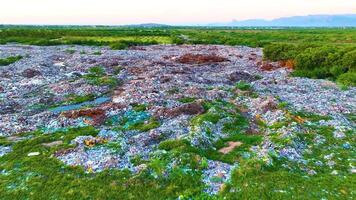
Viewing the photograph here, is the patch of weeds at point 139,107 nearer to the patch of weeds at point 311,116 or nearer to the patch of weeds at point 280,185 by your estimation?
the patch of weeds at point 311,116

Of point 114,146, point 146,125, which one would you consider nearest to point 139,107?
point 146,125

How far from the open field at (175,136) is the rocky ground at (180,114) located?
0.08 meters

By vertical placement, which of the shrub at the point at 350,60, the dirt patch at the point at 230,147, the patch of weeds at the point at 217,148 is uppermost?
the shrub at the point at 350,60

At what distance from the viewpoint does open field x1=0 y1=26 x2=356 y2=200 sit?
15.2 m

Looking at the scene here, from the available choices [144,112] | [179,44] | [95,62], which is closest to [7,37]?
[179,44]

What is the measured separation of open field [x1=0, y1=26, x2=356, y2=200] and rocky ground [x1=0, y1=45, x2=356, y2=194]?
84 mm

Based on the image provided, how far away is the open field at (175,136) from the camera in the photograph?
15.2m

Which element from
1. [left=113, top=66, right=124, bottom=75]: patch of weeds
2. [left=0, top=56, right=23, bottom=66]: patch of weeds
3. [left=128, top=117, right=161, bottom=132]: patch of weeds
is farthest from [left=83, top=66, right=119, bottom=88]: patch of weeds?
[left=0, top=56, right=23, bottom=66]: patch of weeds

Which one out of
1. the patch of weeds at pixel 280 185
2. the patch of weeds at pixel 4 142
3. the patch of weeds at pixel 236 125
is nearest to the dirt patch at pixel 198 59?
the patch of weeds at pixel 236 125

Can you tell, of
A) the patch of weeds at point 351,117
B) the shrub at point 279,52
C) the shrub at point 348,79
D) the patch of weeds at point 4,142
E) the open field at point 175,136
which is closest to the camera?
the open field at point 175,136

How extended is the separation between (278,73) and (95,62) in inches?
948

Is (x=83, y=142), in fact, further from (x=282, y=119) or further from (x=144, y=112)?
(x=282, y=119)

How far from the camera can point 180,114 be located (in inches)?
979

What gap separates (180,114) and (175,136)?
14.1 feet
